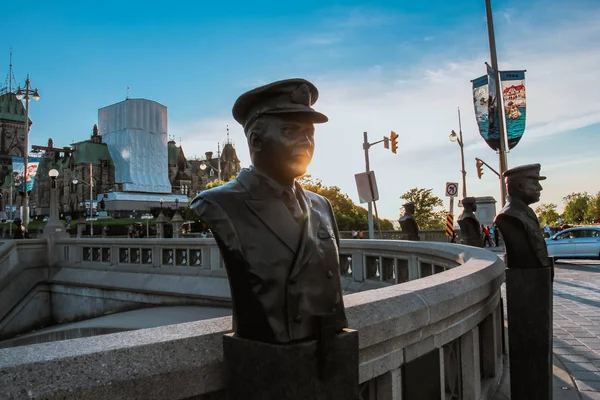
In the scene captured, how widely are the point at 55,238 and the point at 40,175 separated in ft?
306

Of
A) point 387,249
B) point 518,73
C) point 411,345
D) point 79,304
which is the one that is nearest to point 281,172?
point 411,345

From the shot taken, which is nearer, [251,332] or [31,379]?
[31,379]

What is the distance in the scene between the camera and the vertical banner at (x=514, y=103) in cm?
1413

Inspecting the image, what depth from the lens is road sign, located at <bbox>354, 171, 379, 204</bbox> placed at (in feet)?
38.3

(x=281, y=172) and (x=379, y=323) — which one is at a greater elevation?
(x=281, y=172)

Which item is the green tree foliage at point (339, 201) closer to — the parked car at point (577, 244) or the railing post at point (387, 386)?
the parked car at point (577, 244)

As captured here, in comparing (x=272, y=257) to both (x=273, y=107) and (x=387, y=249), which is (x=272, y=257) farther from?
(x=387, y=249)

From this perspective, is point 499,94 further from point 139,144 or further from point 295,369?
point 139,144

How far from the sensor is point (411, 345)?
3.04m

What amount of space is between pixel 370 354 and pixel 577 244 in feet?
63.5

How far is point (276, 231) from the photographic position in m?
2.04

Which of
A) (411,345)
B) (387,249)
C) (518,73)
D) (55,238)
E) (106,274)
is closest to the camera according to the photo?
(411,345)

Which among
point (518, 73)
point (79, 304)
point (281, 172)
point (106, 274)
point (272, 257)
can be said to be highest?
point (518, 73)

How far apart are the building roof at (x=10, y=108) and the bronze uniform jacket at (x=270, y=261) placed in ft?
377
